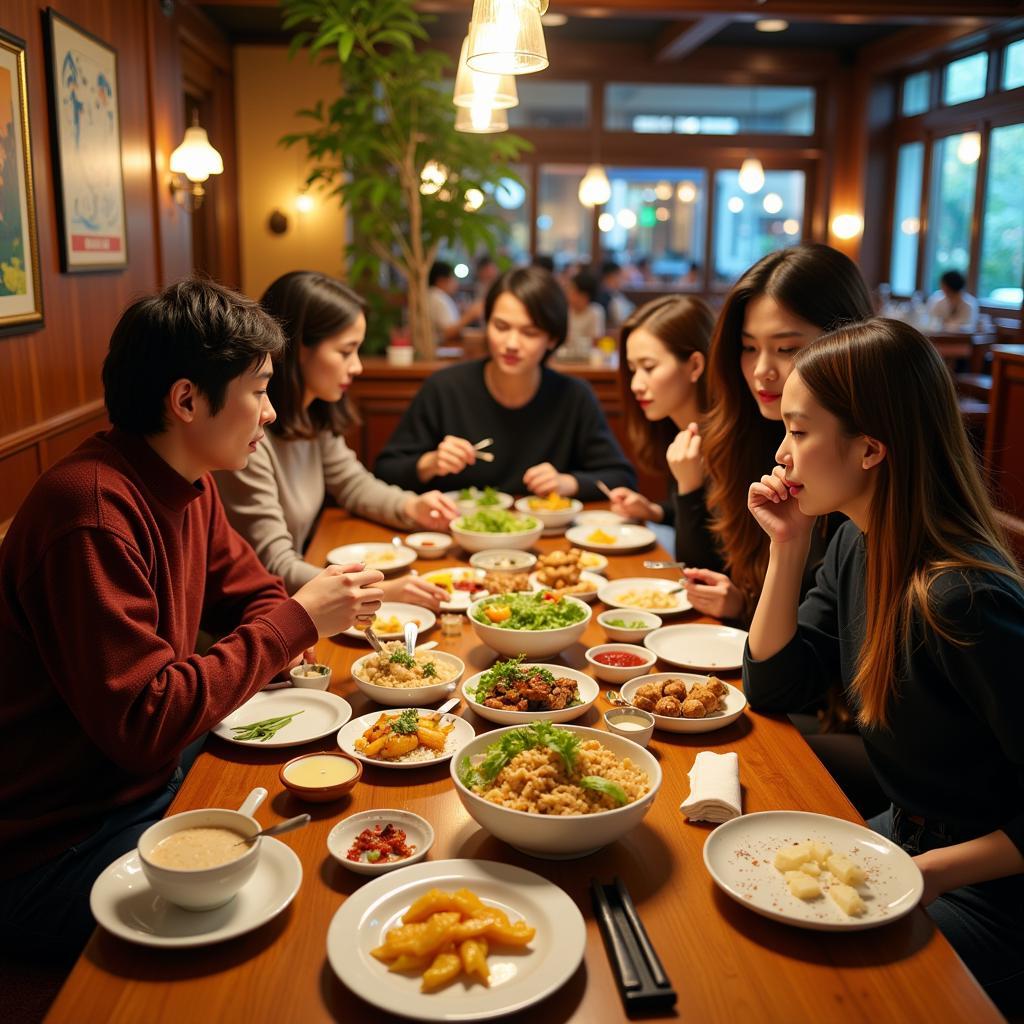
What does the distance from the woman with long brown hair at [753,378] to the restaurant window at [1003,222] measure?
741 cm

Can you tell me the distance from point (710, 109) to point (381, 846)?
10.2 m

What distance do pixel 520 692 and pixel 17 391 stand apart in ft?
8.72

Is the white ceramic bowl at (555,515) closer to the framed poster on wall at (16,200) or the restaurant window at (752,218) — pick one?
the framed poster on wall at (16,200)

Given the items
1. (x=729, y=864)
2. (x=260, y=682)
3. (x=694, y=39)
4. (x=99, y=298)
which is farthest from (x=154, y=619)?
(x=694, y=39)

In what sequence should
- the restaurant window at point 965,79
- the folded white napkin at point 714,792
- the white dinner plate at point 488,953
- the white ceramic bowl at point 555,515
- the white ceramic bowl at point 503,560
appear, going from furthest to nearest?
the restaurant window at point 965,79 < the white ceramic bowl at point 555,515 < the white ceramic bowl at point 503,560 < the folded white napkin at point 714,792 < the white dinner plate at point 488,953

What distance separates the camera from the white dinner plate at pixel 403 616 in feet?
6.80

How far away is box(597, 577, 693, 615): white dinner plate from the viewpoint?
7.30 feet

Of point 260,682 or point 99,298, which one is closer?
point 260,682

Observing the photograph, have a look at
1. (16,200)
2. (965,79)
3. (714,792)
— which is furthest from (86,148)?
(965,79)

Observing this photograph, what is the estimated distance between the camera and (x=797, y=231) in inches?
428

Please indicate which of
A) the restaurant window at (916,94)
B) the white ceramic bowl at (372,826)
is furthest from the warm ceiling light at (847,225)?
the white ceramic bowl at (372,826)

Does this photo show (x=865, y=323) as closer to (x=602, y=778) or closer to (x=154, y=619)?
Result: (x=602, y=778)

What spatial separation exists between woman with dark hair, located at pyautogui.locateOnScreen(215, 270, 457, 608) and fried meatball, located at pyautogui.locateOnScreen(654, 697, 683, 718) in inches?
29.6

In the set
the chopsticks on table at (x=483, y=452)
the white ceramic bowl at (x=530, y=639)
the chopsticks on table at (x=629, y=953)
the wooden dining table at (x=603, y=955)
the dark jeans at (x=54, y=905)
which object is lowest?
the dark jeans at (x=54, y=905)
